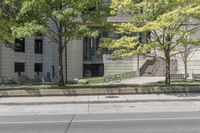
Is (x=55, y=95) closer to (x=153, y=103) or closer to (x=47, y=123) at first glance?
(x=153, y=103)

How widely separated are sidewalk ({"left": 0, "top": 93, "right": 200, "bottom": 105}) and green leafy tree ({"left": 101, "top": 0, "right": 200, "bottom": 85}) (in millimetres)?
3027

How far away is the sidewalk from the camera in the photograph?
22.6 m

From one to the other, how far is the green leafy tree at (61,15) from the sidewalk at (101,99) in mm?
3557

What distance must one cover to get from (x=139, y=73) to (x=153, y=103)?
29.7 meters

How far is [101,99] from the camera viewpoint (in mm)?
23219

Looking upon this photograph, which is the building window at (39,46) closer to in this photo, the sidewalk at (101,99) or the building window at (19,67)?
the building window at (19,67)

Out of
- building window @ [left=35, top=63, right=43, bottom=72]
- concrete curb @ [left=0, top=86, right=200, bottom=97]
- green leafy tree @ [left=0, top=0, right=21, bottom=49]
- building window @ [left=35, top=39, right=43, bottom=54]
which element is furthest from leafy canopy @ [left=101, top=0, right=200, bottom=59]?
building window @ [left=35, top=39, right=43, bottom=54]

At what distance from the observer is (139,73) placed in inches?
2037

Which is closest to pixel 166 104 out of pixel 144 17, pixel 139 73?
pixel 144 17

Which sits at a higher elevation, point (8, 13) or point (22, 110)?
point (8, 13)

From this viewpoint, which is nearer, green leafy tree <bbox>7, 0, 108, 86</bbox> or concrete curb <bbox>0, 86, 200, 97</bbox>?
green leafy tree <bbox>7, 0, 108, 86</bbox>

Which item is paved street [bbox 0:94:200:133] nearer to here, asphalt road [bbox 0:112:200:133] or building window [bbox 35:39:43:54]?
asphalt road [bbox 0:112:200:133]

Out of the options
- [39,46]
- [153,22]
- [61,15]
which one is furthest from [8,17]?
A: [39,46]

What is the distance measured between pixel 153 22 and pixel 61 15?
518 cm
